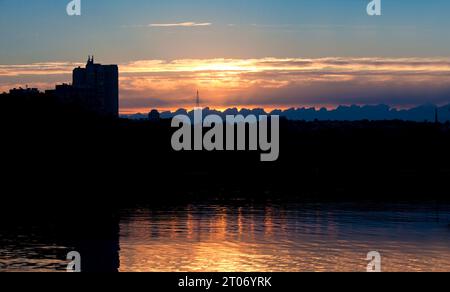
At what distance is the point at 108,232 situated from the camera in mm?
60156

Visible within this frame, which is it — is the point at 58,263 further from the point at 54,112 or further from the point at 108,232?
the point at 54,112

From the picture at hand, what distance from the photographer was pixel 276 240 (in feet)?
187

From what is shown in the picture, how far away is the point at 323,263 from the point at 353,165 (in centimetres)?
12803

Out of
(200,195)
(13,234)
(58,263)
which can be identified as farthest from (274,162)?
(58,263)

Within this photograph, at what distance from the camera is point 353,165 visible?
17262cm

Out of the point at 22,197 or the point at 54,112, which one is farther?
the point at 54,112

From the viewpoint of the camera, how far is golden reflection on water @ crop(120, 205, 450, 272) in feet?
151

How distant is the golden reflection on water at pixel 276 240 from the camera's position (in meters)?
46.1

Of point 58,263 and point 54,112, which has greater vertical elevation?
point 54,112
